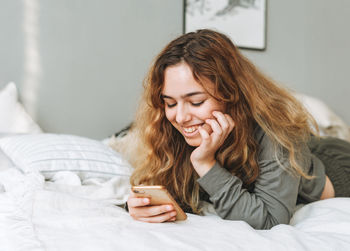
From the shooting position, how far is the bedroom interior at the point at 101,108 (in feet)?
2.40

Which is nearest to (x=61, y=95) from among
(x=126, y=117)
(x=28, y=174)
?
(x=126, y=117)

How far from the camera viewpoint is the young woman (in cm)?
98

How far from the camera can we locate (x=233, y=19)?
233cm

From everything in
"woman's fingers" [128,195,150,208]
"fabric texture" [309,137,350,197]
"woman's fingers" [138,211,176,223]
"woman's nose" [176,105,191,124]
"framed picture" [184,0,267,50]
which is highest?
"framed picture" [184,0,267,50]

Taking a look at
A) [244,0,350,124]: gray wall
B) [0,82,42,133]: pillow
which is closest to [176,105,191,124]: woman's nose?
[0,82,42,133]: pillow

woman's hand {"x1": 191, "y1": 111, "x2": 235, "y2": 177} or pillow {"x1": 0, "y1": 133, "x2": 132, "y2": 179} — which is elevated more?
woman's hand {"x1": 191, "y1": 111, "x2": 235, "y2": 177}

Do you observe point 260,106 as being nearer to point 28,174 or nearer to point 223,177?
point 223,177

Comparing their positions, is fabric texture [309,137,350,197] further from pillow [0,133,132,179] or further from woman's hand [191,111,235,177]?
pillow [0,133,132,179]

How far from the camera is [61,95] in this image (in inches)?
72.6

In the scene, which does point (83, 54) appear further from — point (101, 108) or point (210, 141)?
point (210, 141)

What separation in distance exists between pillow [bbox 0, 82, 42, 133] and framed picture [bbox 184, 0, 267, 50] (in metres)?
1.06

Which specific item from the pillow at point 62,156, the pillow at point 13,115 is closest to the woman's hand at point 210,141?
the pillow at point 62,156

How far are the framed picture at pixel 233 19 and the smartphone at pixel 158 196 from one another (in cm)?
150

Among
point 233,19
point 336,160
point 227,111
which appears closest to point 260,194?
point 227,111
